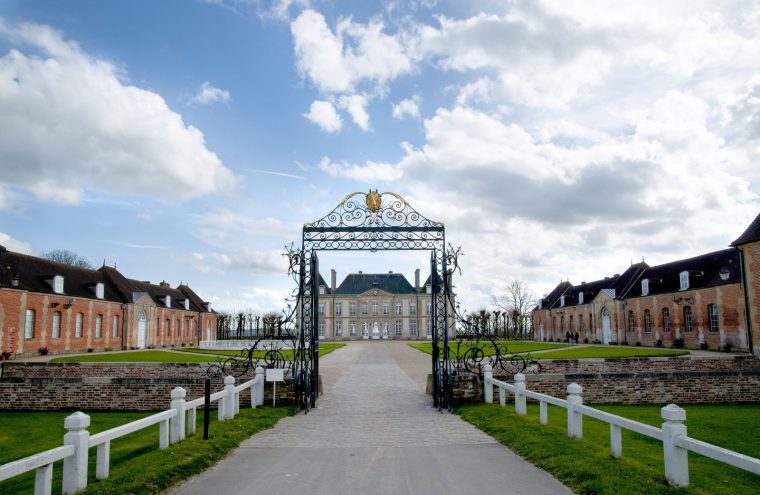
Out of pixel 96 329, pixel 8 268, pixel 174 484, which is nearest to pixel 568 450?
pixel 174 484

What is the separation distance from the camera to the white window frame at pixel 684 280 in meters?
34.5

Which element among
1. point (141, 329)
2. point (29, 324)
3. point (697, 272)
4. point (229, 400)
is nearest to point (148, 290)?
point (141, 329)

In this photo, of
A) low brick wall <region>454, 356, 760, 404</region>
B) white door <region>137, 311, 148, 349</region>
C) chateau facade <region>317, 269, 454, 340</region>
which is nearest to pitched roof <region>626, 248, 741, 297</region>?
low brick wall <region>454, 356, 760, 404</region>

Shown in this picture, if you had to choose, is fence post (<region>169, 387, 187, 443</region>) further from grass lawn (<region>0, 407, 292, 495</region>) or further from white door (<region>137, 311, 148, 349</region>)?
white door (<region>137, 311, 148, 349</region>)

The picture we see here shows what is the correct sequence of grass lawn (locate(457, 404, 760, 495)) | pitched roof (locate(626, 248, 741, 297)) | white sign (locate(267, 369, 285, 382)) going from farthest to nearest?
pitched roof (locate(626, 248, 741, 297))
white sign (locate(267, 369, 285, 382))
grass lawn (locate(457, 404, 760, 495))

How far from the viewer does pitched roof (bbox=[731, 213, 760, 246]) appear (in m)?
22.1

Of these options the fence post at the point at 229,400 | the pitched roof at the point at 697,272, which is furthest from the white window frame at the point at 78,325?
the pitched roof at the point at 697,272

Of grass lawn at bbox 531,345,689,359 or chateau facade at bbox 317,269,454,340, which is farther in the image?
chateau facade at bbox 317,269,454,340

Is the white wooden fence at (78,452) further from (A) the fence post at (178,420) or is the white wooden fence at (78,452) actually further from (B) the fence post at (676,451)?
(B) the fence post at (676,451)

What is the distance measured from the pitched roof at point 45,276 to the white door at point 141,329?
2.61 metres

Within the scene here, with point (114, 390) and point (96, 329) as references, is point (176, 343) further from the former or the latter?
point (114, 390)

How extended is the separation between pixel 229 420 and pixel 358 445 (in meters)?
2.84

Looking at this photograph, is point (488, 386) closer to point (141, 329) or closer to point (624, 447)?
point (624, 447)

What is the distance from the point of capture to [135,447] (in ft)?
26.7
